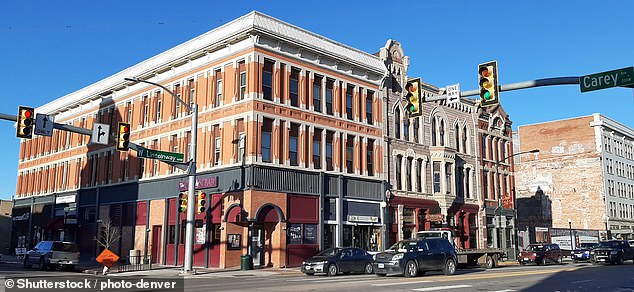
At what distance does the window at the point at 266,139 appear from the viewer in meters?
33.6

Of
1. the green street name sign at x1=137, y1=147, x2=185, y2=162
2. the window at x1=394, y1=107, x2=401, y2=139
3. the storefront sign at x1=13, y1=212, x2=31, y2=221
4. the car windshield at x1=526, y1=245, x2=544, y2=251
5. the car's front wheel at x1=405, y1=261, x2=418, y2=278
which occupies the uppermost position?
the window at x1=394, y1=107, x2=401, y2=139

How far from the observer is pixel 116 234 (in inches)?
1665

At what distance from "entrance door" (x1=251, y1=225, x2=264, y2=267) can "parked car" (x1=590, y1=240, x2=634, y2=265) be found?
69.2 ft

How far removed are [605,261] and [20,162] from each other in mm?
56192

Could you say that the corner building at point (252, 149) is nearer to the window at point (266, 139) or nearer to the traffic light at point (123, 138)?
the window at point (266, 139)

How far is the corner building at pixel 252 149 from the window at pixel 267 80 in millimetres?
61

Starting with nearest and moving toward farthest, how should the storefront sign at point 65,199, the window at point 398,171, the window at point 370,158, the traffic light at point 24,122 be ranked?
the traffic light at point 24,122 → the window at point 370,158 → the window at point 398,171 → the storefront sign at point 65,199

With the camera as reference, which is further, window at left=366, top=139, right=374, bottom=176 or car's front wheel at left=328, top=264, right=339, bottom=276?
window at left=366, top=139, right=374, bottom=176

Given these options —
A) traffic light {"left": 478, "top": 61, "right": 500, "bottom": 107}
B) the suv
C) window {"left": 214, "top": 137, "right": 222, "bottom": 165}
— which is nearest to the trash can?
window {"left": 214, "top": 137, "right": 222, "bottom": 165}

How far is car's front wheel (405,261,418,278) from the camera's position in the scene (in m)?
22.5

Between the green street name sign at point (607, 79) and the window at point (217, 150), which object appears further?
the window at point (217, 150)

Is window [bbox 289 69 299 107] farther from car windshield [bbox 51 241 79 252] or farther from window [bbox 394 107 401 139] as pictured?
car windshield [bbox 51 241 79 252]

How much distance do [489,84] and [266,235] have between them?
69.2 feet

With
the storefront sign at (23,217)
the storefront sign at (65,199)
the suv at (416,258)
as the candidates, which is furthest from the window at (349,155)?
the storefront sign at (23,217)
